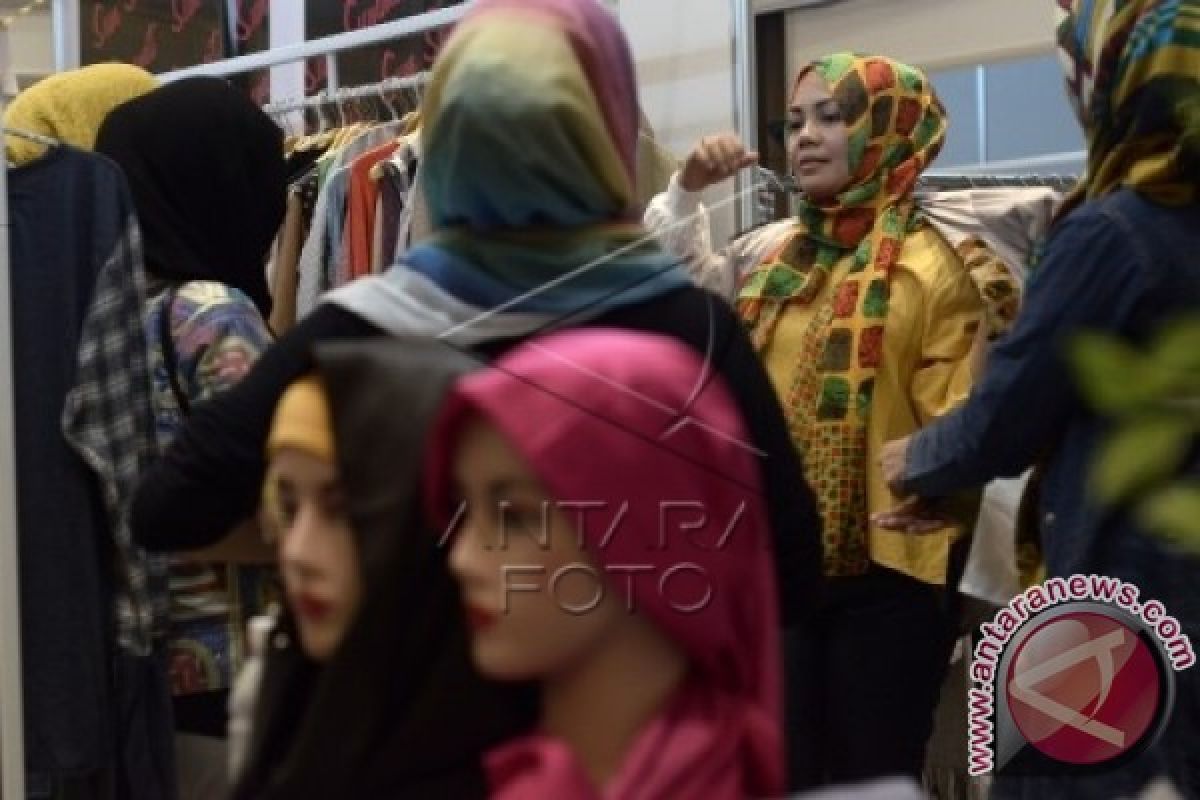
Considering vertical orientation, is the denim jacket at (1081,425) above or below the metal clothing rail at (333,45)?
below

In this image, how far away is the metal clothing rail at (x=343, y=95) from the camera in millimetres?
2082

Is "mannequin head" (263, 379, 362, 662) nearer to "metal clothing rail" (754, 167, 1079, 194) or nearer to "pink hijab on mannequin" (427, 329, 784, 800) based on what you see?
"pink hijab on mannequin" (427, 329, 784, 800)

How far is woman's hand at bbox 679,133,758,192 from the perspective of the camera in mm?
713

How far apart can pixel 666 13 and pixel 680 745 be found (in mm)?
637

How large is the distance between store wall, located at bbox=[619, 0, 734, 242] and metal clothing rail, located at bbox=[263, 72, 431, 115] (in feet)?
2.38

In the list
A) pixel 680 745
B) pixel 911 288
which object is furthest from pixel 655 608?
pixel 911 288

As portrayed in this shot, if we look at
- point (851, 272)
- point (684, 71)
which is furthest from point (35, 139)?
point (851, 272)

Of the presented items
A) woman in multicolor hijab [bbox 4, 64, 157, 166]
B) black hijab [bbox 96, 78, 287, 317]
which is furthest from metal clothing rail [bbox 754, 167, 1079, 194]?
woman in multicolor hijab [bbox 4, 64, 157, 166]

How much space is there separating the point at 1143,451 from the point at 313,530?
0.29 metres

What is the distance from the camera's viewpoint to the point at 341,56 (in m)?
2.39

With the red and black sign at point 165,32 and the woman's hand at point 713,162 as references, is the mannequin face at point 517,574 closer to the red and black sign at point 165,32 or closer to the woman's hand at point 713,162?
the woman's hand at point 713,162

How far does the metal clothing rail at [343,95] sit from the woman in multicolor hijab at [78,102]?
0.29m

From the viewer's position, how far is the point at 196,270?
113 cm

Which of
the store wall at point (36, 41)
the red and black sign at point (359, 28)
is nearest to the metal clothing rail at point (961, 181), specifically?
the red and black sign at point (359, 28)
